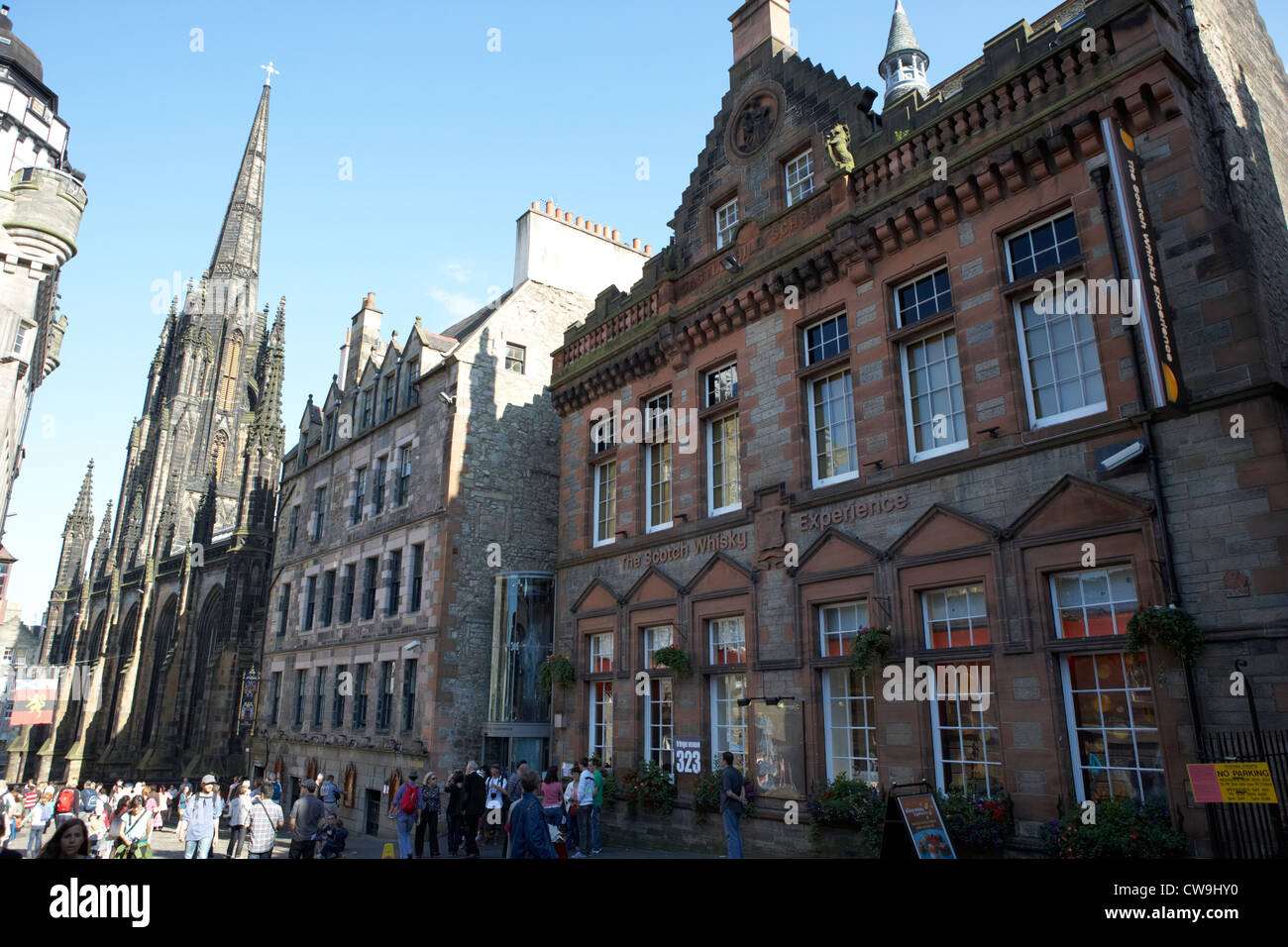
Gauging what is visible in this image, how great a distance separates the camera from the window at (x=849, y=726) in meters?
12.7

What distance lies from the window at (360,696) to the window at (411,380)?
8.72 m

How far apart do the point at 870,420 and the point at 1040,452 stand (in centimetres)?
297

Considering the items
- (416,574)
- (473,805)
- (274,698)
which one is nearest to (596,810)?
(473,805)

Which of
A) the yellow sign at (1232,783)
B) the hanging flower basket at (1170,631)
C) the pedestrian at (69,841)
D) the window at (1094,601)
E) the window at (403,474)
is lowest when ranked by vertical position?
the pedestrian at (69,841)

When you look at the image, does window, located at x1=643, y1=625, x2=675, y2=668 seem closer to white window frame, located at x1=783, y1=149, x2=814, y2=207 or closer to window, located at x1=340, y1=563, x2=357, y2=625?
white window frame, located at x1=783, y1=149, x2=814, y2=207

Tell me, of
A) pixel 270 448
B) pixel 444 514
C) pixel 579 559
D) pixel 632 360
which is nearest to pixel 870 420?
pixel 632 360

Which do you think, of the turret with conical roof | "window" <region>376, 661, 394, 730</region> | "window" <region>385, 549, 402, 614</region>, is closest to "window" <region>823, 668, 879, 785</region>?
"window" <region>376, 661, 394, 730</region>

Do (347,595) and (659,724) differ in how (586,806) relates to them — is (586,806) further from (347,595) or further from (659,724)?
(347,595)

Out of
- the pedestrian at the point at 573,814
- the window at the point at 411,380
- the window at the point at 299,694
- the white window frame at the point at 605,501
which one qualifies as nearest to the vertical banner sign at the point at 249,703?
the window at the point at 299,694

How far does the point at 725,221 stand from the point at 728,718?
10.6 metres

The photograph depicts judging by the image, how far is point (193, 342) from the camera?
278 feet

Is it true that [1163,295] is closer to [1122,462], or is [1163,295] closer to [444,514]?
[1122,462]

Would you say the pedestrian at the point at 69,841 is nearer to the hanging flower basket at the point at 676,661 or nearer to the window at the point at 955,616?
the window at the point at 955,616

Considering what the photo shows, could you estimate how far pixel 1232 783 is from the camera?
8320mm
